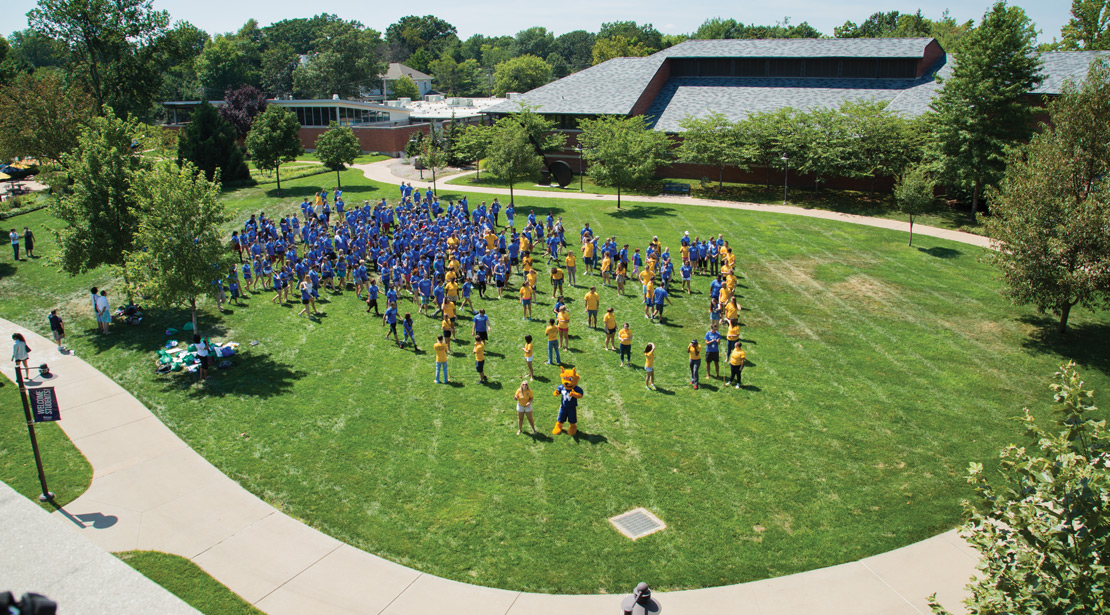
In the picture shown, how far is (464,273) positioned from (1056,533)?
1968 cm

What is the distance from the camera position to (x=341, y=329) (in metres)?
20.8

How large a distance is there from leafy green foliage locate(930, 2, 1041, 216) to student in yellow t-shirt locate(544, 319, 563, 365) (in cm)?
2494

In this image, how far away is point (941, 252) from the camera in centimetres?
2967

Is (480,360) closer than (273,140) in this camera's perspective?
Yes

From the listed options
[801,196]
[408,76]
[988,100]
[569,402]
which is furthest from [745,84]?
[408,76]

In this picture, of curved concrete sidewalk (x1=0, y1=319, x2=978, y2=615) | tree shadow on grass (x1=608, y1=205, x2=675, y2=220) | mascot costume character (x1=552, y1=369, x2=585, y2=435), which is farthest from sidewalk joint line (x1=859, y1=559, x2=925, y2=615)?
tree shadow on grass (x1=608, y1=205, x2=675, y2=220)

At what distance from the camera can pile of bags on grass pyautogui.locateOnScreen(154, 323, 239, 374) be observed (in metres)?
17.7

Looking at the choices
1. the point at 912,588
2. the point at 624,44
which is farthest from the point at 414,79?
the point at 912,588

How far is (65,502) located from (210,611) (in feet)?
15.7

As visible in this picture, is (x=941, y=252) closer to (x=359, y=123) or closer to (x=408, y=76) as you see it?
(x=359, y=123)

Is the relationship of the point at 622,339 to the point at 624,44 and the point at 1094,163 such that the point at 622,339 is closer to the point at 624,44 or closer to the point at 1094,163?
the point at 1094,163

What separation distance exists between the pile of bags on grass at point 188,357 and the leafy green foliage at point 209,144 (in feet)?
94.3

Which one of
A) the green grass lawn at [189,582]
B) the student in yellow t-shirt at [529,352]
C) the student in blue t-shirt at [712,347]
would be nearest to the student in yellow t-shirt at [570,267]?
the student in yellow t-shirt at [529,352]

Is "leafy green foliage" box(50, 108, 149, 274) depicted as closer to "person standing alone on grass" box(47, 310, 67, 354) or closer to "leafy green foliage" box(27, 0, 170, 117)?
"person standing alone on grass" box(47, 310, 67, 354)
